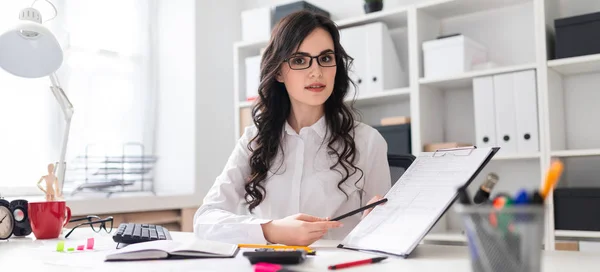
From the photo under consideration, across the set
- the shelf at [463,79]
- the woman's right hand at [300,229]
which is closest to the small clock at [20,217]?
the woman's right hand at [300,229]

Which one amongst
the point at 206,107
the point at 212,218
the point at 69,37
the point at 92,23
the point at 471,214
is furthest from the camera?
the point at 206,107

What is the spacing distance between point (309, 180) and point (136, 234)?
0.55 m

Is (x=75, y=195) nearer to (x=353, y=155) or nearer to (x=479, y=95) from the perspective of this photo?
(x=353, y=155)

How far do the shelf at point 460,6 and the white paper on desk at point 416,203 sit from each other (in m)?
1.61

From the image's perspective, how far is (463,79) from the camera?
2439 mm

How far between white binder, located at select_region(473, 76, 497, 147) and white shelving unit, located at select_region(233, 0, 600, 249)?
0.04m

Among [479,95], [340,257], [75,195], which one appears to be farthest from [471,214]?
[75,195]

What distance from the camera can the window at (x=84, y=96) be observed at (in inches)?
103

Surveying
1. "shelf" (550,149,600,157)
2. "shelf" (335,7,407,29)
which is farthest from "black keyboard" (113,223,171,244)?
"shelf" (335,7,407,29)

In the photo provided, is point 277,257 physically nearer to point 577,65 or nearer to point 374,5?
point 577,65

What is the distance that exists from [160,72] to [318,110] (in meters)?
1.96

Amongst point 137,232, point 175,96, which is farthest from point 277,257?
point 175,96

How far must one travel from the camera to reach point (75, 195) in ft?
8.75

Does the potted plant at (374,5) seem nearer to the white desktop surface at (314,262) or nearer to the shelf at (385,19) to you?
the shelf at (385,19)
